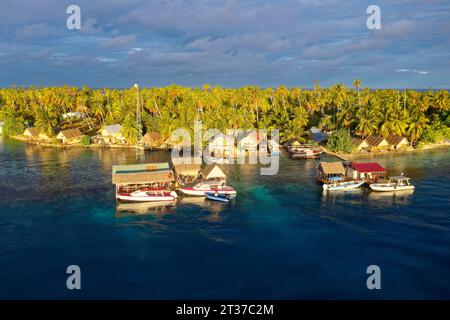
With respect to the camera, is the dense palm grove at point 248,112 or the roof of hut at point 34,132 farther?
the roof of hut at point 34,132

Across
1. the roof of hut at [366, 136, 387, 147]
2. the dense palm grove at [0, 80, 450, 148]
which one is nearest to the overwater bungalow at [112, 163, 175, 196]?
the dense palm grove at [0, 80, 450, 148]

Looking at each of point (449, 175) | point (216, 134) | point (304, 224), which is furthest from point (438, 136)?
point (304, 224)

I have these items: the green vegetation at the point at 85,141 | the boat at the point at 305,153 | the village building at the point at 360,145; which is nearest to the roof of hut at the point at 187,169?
the boat at the point at 305,153

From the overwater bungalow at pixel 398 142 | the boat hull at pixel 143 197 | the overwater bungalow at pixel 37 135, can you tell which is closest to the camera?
the boat hull at pixel 143 197

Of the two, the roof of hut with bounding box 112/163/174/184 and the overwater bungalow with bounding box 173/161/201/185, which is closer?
the roof of hut with bounding box 112/163/174/184

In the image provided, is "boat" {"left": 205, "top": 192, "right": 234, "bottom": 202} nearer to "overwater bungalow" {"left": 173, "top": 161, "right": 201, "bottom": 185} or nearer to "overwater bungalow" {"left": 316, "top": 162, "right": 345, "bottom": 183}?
"overwater bungalow" {"left": 173, "top": 161, "right": 201, "bottom": 185}

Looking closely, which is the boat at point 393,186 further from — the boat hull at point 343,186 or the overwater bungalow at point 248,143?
the overwater bungalow at point 248,143

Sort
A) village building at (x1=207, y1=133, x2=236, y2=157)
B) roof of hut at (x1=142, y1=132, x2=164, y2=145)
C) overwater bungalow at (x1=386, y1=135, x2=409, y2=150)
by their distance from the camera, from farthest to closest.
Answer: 1. roof of hut at (x1=142, y1=132, x2=164, y2=145)
2. overwater bungalow at (x1=386, y1=135, x2=409, y2=150)
3. village building at (x1=207, y1=133, x2=236, y2=157)
